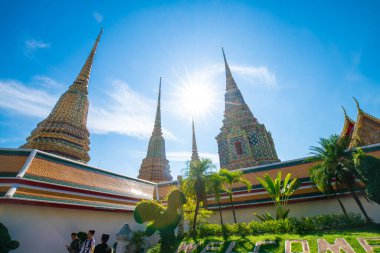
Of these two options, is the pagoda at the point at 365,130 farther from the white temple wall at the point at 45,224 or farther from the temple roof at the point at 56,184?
the white temple wall at the point at 45,224

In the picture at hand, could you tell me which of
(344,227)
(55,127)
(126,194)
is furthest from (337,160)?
(55,127)

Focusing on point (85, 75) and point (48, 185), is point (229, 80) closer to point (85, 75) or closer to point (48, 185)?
point (85, 75)

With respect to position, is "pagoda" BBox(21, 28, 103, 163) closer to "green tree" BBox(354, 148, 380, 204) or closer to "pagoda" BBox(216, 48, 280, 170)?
"pagoda" BBox(216, 48, 280, 170)

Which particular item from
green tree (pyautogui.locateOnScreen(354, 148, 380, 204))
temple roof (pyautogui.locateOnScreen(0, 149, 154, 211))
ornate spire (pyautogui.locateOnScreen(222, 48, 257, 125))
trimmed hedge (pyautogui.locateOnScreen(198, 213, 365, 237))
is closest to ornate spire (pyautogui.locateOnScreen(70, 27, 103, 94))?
temple roof (pyautogui.locateOnScreen(0, 149, 154, 211))

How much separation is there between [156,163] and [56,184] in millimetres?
22564

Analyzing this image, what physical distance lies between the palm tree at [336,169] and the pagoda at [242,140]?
14.7 meters

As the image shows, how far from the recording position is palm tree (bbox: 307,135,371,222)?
1261 cm

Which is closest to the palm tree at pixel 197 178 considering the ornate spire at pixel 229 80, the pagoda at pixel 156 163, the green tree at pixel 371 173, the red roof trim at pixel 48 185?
the red roof trim at pixel 48 185

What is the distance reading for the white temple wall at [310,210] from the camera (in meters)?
12.9

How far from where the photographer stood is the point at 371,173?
1079 centimetres

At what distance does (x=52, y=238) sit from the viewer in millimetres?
10266

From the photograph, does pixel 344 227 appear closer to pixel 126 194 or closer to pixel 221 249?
pixel 221 249

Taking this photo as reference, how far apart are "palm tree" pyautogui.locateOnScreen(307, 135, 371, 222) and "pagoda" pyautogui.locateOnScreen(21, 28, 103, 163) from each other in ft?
78.9

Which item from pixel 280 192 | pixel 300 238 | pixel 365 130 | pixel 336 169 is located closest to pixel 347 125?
pixel 365 130
